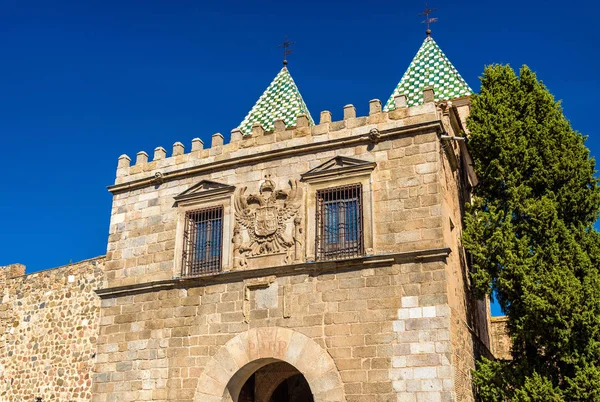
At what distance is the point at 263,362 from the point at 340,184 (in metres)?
3.42

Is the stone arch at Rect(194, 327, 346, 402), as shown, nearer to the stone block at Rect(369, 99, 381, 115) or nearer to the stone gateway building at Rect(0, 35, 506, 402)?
the stone gateway building at Rect(0, 35, 506, 402)

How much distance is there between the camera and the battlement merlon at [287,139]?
1203 centimetres

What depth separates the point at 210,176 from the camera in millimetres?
13461

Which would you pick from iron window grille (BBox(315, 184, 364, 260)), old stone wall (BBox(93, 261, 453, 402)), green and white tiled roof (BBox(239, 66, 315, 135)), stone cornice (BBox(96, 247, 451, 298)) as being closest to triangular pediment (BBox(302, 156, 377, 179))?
iron window grille (BBox(315, 184, 364, 260))

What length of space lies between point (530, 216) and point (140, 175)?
776 centimetres

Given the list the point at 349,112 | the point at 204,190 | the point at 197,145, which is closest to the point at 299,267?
the point at 204,190

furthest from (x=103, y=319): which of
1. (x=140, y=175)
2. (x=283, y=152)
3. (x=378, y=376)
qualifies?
(x=378, y=376)

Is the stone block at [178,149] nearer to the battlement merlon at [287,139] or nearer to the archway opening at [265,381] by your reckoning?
the battlement merlon at [287,139]

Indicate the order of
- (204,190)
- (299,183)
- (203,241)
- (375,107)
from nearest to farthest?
1. (375,107)
2. (299,183)
3. (203,241)
4. (204,190)

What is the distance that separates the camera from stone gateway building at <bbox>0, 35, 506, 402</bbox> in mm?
11008

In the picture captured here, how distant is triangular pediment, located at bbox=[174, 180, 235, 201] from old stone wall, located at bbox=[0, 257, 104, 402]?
5.66 meters

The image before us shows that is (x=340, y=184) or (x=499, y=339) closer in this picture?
(x=340, y=184)

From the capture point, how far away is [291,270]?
11930mm

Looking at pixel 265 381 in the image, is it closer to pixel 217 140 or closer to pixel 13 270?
pixel 217 140
